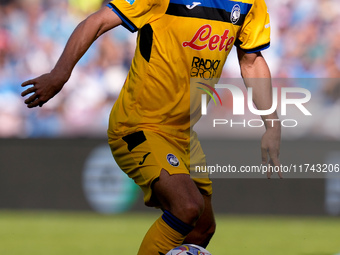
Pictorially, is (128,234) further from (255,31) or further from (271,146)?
(255,31)

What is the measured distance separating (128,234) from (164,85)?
12.3 ft

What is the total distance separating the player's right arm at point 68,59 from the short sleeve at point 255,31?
1046 millimetres

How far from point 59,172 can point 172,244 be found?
16.8 ft

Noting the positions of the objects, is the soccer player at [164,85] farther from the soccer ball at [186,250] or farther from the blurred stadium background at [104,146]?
the blurred stadium background at [104,146]

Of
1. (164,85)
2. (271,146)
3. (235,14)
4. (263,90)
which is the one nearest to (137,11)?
(164,85)

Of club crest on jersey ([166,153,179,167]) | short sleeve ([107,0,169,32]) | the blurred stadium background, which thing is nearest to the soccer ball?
club crest on jersey ([166,153,179,167])

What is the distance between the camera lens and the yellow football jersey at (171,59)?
4.12 metres

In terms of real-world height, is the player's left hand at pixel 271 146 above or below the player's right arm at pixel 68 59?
below

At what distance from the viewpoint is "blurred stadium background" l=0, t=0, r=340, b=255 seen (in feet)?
27.0

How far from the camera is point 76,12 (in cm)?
973

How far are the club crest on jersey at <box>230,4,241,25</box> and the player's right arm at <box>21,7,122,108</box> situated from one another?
0.82 meters

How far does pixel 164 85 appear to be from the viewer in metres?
4.15

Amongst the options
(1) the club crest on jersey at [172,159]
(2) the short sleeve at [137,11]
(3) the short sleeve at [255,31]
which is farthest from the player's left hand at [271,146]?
(2) the short sleeve at [137,11]

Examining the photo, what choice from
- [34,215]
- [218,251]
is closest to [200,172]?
[218,251]
